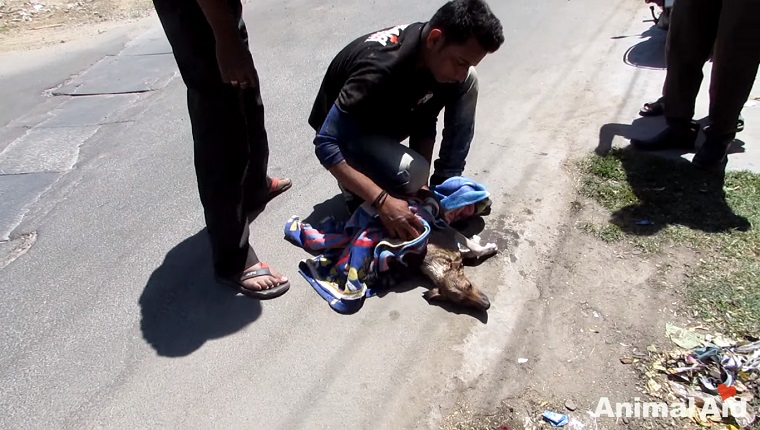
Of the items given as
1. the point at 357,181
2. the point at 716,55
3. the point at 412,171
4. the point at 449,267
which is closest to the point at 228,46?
the point at 357,181

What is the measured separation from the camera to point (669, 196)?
3.07 meters

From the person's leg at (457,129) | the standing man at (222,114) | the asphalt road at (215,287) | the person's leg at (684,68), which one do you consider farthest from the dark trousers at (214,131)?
the person's leg at (684,68)

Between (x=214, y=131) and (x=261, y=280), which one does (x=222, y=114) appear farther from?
(x=261, y=280)

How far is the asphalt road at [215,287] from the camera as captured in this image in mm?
2107

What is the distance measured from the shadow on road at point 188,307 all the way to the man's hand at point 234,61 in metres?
0.93

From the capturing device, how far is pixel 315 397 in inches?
82.9

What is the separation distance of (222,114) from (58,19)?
232 inches

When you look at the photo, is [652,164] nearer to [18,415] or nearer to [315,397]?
[315,397]

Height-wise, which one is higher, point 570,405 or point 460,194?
point 460,194

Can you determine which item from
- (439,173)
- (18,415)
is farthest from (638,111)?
(18,415)

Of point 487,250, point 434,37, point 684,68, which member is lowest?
point 487,250

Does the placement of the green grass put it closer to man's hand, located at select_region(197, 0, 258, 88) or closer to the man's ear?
the man's ear

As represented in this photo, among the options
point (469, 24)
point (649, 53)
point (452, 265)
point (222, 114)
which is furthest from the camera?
point (649, 53)

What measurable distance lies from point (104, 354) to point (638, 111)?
11.5 feet
